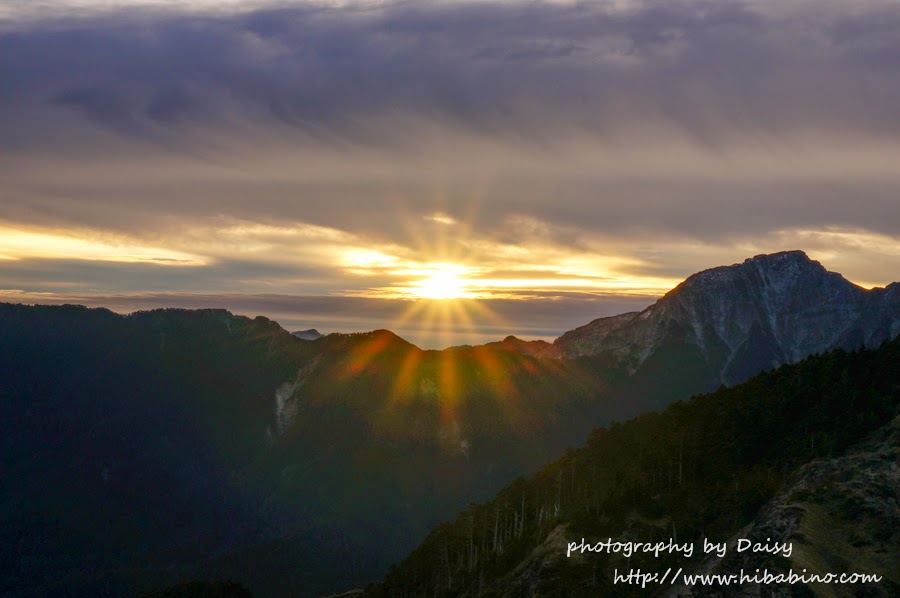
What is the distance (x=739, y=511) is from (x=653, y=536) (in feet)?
69.5

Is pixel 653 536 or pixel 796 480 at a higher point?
pixel 796 480

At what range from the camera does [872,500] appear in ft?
544

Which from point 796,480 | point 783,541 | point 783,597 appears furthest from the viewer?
point 796,480

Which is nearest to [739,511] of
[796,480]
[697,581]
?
[796,480]

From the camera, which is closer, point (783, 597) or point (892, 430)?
point (783, 597)

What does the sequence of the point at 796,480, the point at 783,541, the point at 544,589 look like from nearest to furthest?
1. the point at 783,541
2. the point at 796,480
3. the point at 544,589

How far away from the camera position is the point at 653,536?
7781 inches

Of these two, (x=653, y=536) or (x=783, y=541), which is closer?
(x=783, y=541)

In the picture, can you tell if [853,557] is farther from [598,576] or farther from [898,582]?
[598,576]

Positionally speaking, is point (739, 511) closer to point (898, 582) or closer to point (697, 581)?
point (697, 581)

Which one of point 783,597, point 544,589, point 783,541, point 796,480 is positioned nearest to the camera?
point 783,597

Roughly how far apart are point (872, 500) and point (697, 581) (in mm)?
33730

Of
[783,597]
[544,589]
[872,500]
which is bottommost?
[544,589]

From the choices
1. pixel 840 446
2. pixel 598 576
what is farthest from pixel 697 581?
pixel 840 446
